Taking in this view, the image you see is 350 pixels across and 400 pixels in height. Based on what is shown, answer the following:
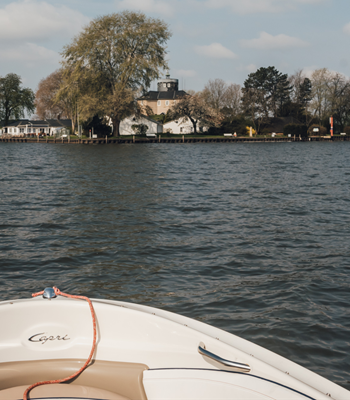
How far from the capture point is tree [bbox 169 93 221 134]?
259 feet

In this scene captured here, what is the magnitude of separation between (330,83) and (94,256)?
95618 mm

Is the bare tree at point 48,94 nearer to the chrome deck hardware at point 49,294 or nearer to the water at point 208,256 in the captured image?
the water at point 208,256

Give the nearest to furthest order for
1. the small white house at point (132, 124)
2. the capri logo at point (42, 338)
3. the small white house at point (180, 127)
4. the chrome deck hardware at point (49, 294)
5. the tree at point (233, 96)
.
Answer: the capri logo at point (42, 338)
the chrome deck hardware at point (49, 294)
the small white house at point (132, 124)
the small white house at point (180, 127)
the tree at point (233, 96)

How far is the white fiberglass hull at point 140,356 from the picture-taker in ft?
9.20

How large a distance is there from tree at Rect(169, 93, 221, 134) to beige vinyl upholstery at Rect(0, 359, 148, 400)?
78.1 m

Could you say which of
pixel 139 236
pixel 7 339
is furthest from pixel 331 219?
pixel 7 339

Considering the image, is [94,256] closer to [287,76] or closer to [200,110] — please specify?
[200,110]

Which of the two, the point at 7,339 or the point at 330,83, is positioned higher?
the point at 330,83

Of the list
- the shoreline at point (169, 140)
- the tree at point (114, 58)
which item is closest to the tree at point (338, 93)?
the shoreline at point (169, 140)

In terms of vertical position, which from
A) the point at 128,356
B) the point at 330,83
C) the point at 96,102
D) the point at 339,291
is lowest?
the point at 339,291

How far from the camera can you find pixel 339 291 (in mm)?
6664

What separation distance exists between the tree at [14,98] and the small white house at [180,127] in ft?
112

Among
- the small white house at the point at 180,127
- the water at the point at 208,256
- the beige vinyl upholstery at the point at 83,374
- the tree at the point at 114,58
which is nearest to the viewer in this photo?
the beige vinyl upholstery at the point at 83,374

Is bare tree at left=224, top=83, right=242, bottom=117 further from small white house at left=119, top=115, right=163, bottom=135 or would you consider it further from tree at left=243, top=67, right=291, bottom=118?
small white house at left=119, top=115, right=163, bottom=135
